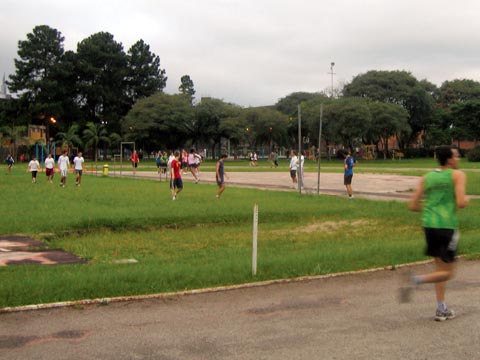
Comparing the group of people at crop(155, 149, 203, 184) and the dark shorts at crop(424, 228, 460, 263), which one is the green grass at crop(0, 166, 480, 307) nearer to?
the dark shorts at crop(424, 228, 460, 263)

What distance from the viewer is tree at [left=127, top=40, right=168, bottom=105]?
284ft

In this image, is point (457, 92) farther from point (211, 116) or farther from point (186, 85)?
point (186, 85)

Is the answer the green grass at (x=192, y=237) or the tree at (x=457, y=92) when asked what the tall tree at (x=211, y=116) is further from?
the green grass at (x=192, y=237)

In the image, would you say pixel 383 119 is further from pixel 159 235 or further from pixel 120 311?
pixel 120 311

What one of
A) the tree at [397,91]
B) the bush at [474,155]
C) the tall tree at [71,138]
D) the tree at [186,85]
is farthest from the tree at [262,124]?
the tree at [186,85]

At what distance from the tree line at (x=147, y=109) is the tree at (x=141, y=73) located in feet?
0.50

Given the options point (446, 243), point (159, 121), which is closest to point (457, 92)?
point (159, 121)

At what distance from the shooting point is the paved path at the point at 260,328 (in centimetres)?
509

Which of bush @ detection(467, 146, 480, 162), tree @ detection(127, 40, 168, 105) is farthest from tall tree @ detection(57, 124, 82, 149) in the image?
bush @ detection(467, 146, 480, 162)

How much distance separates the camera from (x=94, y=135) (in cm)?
7494

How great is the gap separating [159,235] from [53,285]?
6198 mm

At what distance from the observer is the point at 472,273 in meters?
8.61

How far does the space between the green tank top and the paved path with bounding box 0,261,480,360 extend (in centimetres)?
103

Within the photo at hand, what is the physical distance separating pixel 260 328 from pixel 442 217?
2218 mm
